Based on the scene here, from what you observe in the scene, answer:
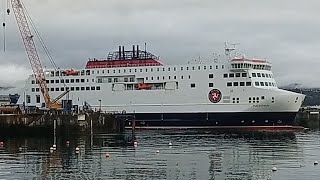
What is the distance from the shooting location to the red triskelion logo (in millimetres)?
110750

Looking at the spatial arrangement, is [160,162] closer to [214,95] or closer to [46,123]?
[46,123]

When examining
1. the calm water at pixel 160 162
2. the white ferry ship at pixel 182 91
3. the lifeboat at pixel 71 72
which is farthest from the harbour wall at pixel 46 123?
the lifeboat at pixel 71 72

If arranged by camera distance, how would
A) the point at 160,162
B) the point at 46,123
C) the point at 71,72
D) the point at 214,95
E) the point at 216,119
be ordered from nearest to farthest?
1. the point at 160,162
2. the point at 46,123
3. the point at 216,119
4. the point at 214,95
5. the point at 71,72

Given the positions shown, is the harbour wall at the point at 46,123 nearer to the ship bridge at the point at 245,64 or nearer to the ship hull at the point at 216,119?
the ship hull at the point at 216,119

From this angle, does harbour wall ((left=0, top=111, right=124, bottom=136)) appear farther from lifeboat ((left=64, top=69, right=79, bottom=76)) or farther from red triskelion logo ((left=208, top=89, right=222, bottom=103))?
lifeboat ((left=64, top=69, right=79, bottom=76))

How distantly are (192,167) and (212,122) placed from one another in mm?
68668

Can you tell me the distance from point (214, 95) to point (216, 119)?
14.9 feet

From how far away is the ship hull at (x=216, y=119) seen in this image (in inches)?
4168

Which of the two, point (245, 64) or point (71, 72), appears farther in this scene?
point (71, 72)

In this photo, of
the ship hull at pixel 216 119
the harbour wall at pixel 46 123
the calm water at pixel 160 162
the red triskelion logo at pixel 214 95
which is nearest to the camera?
the calm water at pixel 160 162

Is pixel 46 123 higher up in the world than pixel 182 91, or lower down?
lower down

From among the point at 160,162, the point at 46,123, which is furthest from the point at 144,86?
the point at 160,162

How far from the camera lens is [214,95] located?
4368 inches

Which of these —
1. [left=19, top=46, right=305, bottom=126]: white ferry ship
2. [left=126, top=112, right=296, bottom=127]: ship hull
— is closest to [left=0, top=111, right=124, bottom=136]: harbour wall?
[left=126, top=112, right=296, bottom=127]: ship hull
